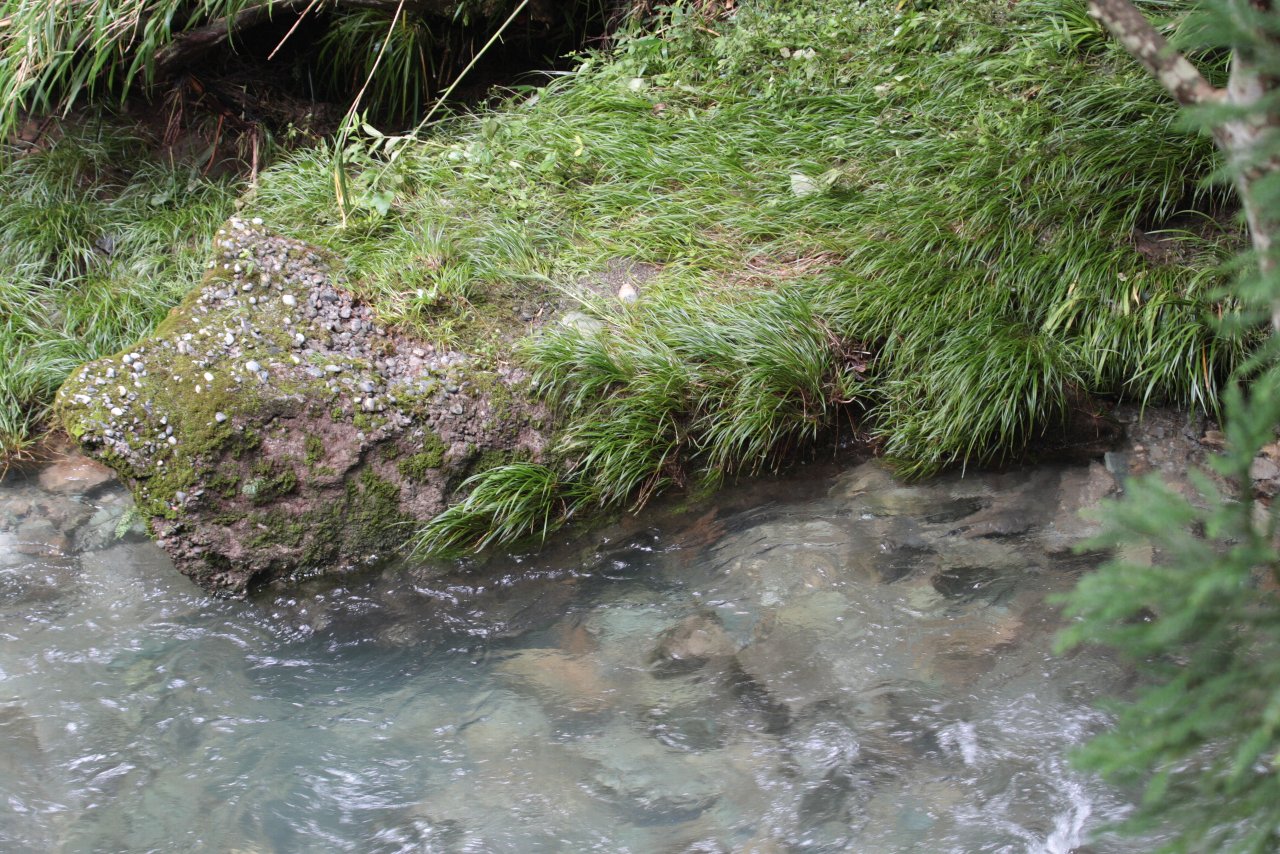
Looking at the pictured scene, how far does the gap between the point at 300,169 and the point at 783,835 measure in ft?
12.6

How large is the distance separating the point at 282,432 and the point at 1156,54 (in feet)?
9.25

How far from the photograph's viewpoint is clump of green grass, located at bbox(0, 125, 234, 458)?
14.9 feet

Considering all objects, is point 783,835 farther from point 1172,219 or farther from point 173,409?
point 1172,219

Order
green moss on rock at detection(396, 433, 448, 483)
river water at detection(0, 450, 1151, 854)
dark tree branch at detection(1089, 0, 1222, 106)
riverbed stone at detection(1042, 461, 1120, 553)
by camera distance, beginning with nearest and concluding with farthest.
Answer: dark tree branch at detection(1089, 0, 1222, 106)
river water at detection(0, 450, 1151, 854)
riverbed stone at detection(1042, 461, 1120, 553)
green moss on rock at detection(396, 433, 448, 483)

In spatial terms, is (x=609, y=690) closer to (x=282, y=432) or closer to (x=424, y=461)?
(x=424, y=461)

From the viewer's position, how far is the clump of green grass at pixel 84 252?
4531mm

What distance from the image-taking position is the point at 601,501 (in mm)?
3670

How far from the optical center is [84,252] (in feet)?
16.6

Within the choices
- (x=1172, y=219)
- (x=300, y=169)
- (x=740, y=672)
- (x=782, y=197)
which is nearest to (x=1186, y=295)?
(x=1172, y=219)

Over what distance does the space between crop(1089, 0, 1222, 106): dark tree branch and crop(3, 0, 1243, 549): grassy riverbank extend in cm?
164

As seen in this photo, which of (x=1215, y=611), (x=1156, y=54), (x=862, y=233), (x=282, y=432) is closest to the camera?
(x=1215, y=611)

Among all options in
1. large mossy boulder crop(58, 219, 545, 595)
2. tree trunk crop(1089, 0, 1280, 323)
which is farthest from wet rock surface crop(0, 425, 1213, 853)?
tree trunk crop(1089, 0, 1280, 323)

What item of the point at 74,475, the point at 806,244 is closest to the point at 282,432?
the point at 74,475

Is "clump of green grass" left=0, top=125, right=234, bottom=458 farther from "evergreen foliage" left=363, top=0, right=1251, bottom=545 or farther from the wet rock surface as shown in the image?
the wet rock surface
